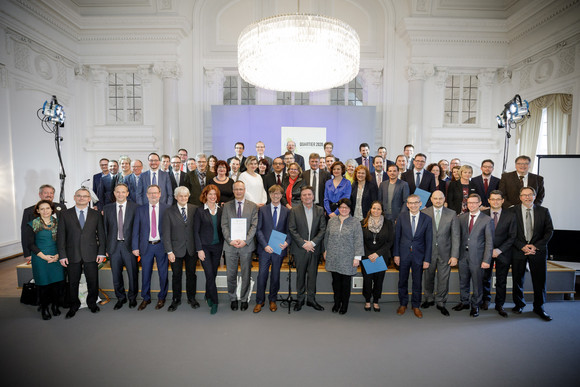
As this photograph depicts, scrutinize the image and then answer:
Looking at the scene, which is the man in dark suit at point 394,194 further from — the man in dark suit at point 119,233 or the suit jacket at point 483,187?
the man in dark suit at point 119,233

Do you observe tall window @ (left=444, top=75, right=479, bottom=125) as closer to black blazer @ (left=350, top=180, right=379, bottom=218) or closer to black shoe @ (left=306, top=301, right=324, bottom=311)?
black blazer @ (left=350, top=180, right=379, bottom=218)

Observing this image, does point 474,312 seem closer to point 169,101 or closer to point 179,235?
point 179,235

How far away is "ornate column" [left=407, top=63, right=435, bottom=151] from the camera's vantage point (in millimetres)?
8508

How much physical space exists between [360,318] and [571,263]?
16.1 ft

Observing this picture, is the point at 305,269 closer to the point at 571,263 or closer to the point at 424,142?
the point at 571,263

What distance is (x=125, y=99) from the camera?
8.97m

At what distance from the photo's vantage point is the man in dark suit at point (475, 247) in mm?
3920

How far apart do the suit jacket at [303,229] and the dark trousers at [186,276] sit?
1394 millimetres

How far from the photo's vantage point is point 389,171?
4746 millimetres

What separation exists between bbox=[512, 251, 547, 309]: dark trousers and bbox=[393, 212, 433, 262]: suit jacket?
3.94 ft

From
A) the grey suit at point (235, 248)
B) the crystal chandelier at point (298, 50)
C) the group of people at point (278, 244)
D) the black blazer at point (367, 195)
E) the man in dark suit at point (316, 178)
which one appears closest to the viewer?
the crystal chandelier at point (298, 50)

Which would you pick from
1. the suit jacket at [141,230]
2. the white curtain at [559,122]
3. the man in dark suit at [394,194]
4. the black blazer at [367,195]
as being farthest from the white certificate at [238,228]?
the white curtain at [559,122]

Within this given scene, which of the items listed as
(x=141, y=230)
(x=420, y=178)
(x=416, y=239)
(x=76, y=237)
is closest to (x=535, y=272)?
(x=416, y=239)

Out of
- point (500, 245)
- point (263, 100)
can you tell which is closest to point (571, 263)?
point (500, 245)
